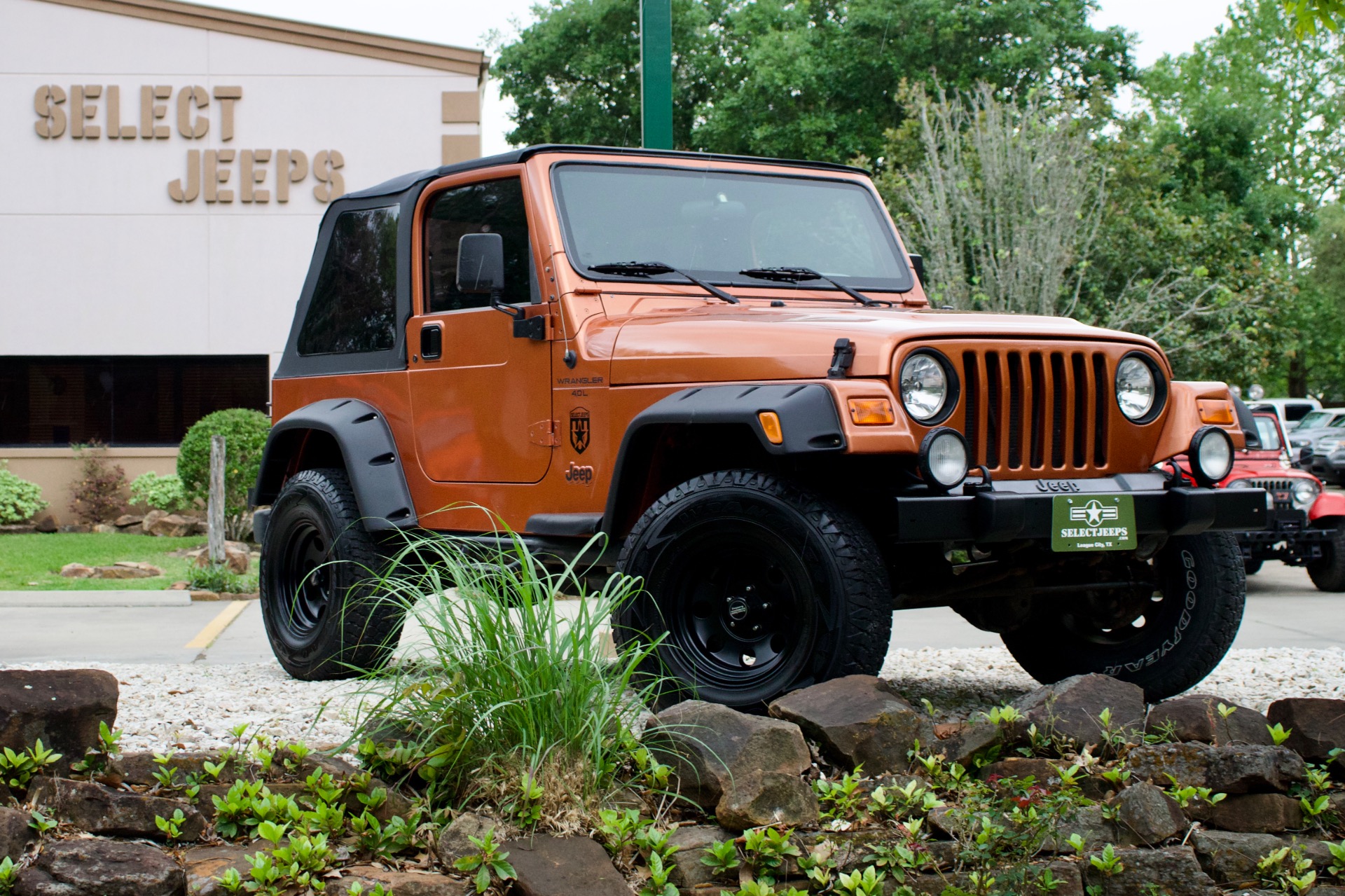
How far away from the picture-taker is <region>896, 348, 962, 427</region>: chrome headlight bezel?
4641 mm

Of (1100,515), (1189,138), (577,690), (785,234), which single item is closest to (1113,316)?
(785,234)

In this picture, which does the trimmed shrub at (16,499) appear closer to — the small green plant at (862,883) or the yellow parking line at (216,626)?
the yellow parking line at (216,626)

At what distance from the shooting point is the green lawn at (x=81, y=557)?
473 inches

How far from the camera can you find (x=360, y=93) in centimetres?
1800

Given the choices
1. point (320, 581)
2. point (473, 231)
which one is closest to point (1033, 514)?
point (473, 231)

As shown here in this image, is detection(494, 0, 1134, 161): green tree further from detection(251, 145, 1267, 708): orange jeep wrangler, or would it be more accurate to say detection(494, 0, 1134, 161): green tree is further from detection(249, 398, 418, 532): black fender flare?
detection(249, 398, 418, 532): black fender flare

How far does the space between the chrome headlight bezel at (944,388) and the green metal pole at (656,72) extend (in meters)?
3.38

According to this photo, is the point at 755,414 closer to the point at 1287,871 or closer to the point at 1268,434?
the point at 1287,871

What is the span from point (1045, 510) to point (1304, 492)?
338 inches

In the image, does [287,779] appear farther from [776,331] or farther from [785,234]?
[785,234]

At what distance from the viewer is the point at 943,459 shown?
14.7ft

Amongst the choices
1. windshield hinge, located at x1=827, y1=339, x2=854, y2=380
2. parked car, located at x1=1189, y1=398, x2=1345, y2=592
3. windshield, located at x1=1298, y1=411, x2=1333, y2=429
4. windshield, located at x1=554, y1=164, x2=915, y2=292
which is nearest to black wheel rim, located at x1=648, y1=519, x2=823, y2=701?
windshield hinge, located at x1=827, y1=339, x2=854, y2=380

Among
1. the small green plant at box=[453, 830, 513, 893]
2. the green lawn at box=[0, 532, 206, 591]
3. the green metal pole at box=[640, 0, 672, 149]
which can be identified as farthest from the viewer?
the green lawn at box=[0, 532, 206, 591]

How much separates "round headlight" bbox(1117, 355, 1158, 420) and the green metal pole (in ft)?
10.9
